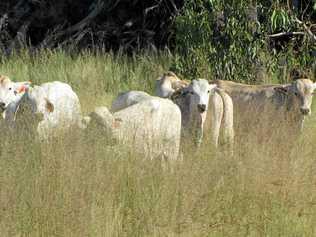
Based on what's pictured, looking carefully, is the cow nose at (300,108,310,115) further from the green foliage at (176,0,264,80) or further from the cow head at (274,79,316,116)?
the green foliage at (176,0,264,80)

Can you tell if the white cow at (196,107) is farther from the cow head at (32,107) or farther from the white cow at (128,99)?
the cow head at (32,107)

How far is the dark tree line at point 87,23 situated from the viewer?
17625mm

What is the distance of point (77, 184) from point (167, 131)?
249 centimetres

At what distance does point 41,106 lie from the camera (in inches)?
352

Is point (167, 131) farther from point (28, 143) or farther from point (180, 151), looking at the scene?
point (28, 143)

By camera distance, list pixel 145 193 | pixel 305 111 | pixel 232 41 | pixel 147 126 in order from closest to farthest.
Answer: pixel 145 193
pixel 147 126
pixel 305 111
pixel 232 41

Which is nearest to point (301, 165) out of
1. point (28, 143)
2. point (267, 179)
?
point (267, 179)

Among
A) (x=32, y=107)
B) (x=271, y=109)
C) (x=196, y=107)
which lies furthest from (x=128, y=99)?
(x=271, y=109)

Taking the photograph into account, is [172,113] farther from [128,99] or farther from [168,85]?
[168,85]

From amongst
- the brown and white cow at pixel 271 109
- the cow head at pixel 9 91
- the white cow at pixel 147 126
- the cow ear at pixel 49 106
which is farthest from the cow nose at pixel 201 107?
the cow head at pixel 9 91

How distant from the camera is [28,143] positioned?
6.90 meters

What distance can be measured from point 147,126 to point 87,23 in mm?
10114

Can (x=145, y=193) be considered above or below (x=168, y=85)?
below

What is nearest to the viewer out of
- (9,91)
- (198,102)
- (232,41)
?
(198,102)
